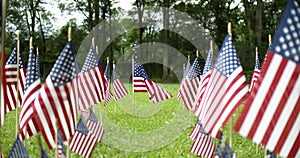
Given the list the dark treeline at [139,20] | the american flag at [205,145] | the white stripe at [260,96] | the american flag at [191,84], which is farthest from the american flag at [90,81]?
the dark treeline at [139,20]

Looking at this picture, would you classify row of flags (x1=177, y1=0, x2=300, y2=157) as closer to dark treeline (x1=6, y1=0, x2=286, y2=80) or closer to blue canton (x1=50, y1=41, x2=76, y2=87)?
blue canton (x1=50, y1=41, x2=76, y2=87)

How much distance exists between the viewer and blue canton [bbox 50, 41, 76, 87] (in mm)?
4082

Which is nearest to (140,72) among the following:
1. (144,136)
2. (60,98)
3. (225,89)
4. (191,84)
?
(191,84)

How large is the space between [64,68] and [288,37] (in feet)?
6.00

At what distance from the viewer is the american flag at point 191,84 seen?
1045 centimetres

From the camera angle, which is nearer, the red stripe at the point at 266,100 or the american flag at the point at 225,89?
the red stripe at the point at 266,100

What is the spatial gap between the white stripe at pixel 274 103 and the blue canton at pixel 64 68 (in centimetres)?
163

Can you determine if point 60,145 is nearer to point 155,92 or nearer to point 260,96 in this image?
point 260,96

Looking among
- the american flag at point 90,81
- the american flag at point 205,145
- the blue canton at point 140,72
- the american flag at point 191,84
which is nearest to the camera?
the american flag at point 205,145

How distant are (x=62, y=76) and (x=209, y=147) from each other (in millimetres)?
2986

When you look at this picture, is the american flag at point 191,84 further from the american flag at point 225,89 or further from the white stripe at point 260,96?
the white stripe at point 260,96

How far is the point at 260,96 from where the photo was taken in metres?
3.59

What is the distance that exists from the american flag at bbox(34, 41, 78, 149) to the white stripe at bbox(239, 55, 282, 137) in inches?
59.3

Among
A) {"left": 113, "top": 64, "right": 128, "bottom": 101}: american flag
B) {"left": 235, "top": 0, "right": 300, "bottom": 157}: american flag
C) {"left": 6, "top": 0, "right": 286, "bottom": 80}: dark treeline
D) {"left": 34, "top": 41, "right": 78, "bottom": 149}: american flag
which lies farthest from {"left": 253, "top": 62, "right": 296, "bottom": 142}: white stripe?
{"left": 6, "top": 0, "right": 286, "bottom": 80}: dark treeline
